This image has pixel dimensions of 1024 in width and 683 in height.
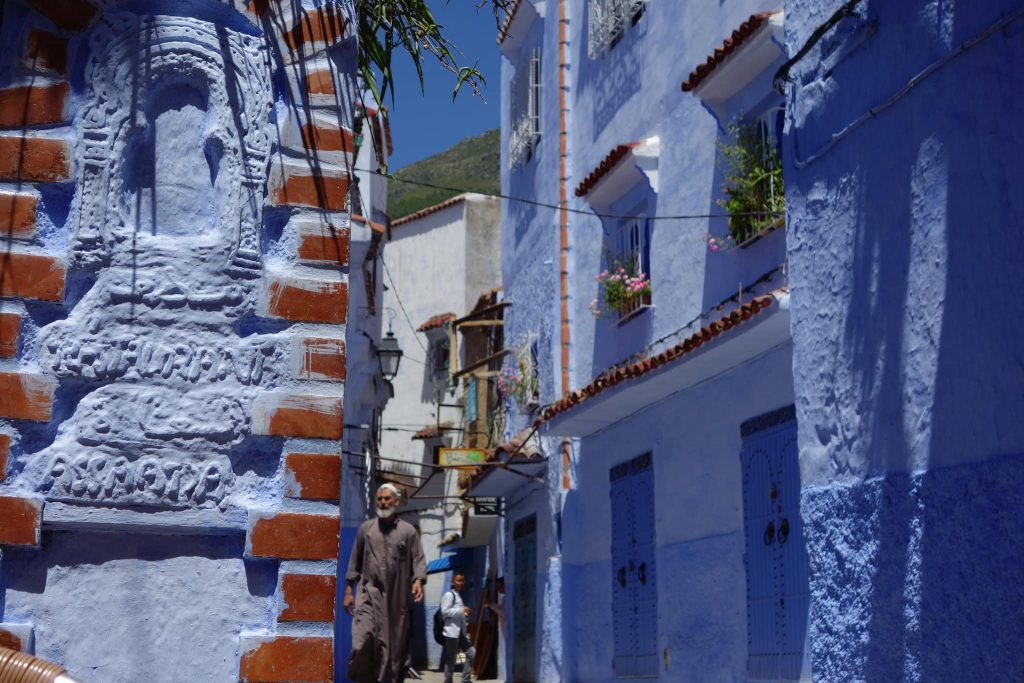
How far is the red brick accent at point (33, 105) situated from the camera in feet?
14.5

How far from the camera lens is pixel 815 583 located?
20.0ft

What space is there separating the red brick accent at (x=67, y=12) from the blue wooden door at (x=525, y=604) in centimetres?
1487

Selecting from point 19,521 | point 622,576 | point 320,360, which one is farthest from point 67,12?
point 622,576

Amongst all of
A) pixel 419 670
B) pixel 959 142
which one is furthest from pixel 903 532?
pixel 419 670

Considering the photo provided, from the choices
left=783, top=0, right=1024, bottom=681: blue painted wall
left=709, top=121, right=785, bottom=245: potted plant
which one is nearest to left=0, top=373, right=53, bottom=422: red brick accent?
left=783, top=0, right=1024, bottom=681: blue painted wall

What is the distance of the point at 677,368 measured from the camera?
12.1 metres

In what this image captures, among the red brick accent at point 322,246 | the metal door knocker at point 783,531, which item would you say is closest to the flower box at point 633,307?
the metal door knocker at point 783,531

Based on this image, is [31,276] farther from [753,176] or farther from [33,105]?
[753,176]

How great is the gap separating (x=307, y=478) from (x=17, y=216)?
1.32 metres

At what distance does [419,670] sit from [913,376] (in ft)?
85.1

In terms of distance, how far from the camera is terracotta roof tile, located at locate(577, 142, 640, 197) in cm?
1478

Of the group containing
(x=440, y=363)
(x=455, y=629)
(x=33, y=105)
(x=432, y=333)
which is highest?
(x=432, y=333)

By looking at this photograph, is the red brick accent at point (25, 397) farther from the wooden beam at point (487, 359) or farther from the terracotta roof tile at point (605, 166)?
the wooden beam at point (487, 359)

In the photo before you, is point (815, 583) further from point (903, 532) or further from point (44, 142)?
point (44, 142)
